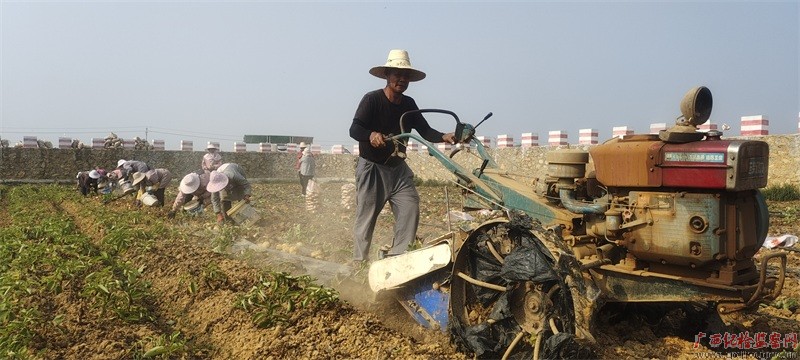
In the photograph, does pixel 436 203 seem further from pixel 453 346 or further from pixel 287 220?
pixel 453 346

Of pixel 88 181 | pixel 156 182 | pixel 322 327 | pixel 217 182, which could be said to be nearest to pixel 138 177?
pixel 156 182

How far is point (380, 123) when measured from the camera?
5453mm

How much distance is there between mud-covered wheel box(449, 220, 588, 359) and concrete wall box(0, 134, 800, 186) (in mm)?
10482

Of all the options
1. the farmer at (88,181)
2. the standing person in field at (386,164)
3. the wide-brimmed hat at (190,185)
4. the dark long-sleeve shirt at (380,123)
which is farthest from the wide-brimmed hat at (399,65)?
the farmer at (88,181)

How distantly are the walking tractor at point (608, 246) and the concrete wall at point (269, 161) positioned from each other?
10.3 m

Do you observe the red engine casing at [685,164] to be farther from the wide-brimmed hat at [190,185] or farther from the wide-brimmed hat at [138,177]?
the wide-brimmed hat at [138,177]

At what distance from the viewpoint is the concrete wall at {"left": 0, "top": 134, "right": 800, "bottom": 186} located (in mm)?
13391

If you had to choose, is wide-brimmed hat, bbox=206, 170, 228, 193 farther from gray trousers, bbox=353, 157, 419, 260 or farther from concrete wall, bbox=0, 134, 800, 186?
concrete wall, bbox=0, 134, 800, 186

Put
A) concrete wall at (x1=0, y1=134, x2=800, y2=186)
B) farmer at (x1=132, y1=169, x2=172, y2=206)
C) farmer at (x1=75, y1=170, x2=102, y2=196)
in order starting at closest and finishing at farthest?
farmer at (x1=132, y1=169, x2=172, y2=206), concrete wall at (x1=0, y1=134, x2=800, y2=186), farmer at (x1=75, y1=170, x2=102, y2=196)

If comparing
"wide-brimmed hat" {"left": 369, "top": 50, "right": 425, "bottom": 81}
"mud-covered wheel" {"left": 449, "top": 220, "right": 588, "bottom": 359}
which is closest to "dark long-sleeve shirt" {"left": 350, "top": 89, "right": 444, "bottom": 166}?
"wide-brimmed hat" {"left": 369, "top": 50, "right": 425, "bottom": 81}

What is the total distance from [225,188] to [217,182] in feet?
0.50

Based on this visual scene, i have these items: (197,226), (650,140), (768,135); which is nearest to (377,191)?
(650,140)

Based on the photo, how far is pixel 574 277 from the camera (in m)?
3.11

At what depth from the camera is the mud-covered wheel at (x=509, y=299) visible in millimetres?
3193
